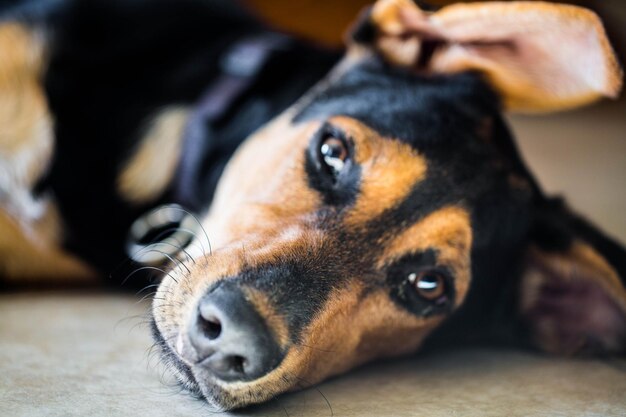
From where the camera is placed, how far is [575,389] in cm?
200

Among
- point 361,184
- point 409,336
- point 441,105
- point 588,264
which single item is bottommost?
point 409,336

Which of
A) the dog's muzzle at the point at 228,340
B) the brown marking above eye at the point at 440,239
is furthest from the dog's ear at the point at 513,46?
the dog's muzzle at the point at 228,340

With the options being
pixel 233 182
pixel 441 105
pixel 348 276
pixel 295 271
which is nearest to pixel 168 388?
pixel 295 271

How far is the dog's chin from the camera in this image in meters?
1.54

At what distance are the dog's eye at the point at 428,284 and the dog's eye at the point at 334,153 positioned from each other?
1.24ft

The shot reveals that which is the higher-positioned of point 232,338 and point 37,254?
point 232,338

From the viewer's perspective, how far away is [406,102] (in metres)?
2.11

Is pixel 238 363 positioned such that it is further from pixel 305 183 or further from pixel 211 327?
pixel 305 183

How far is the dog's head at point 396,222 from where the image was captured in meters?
1.60

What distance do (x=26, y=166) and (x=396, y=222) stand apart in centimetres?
142

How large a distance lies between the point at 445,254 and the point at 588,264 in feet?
2.11

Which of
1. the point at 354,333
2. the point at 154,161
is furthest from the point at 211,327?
the point at 154,161

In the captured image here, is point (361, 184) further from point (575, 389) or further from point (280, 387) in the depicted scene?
point (575, 389)

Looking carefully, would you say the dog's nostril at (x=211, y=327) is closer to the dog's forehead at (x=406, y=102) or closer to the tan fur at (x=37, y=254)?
the dog's forehead at (x=406, y=102)
